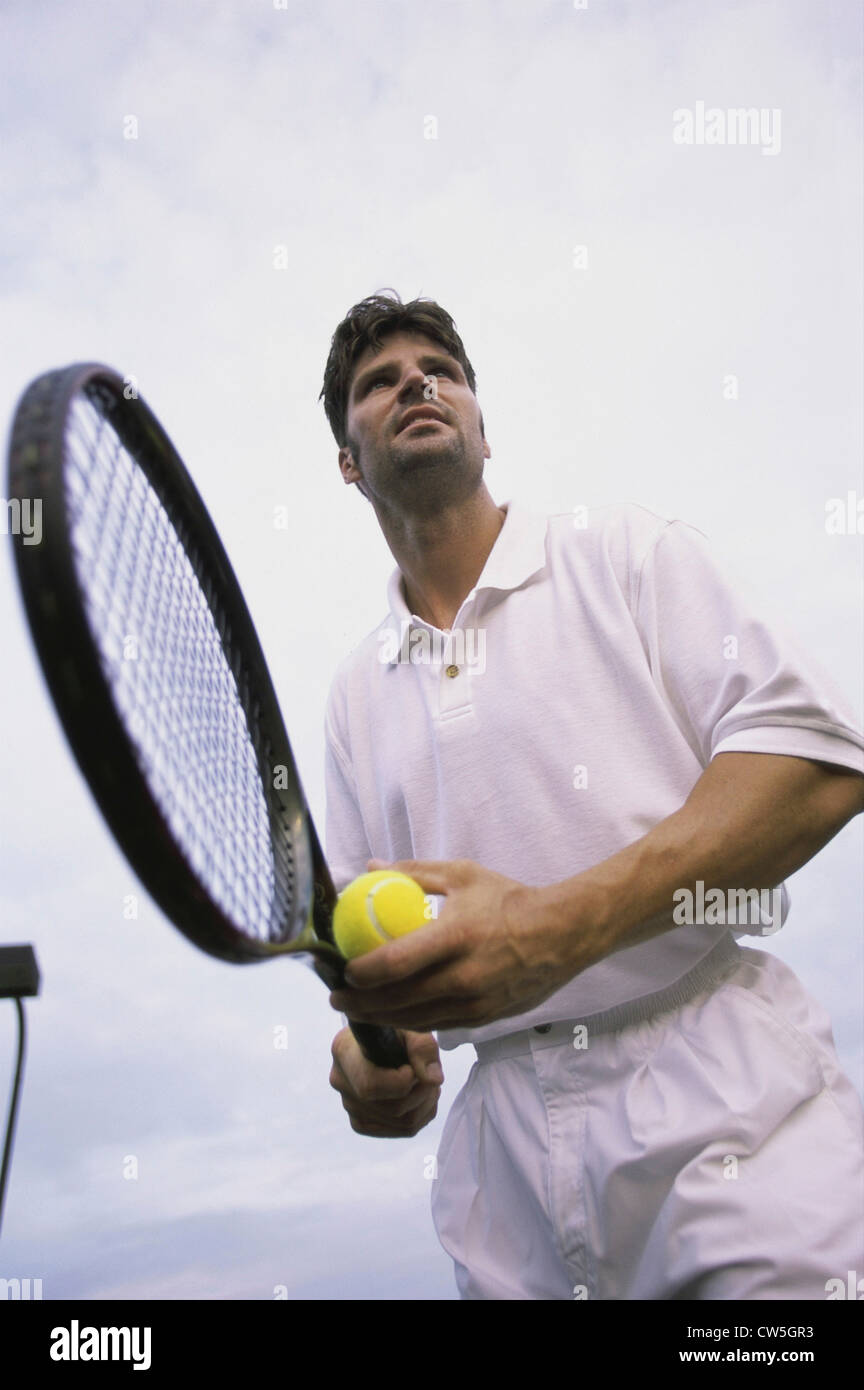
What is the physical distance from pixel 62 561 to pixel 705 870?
1.04m

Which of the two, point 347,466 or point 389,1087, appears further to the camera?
point 347,466

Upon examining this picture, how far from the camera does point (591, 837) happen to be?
195 centimetres

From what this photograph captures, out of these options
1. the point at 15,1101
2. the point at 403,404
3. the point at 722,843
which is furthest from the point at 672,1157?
the point at 403,404

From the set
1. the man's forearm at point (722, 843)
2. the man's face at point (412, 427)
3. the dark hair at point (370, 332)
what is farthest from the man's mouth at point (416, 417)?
the man's forearm at point (722, 843)

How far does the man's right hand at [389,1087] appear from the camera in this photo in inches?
74.9

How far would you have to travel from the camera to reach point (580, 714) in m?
2.04

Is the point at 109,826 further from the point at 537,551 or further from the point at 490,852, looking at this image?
the point at 537,551

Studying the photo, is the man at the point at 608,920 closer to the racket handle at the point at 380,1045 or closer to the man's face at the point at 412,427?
the racket handle at the point at 380,1045

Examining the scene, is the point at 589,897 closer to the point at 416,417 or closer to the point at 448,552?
the point at 448,552

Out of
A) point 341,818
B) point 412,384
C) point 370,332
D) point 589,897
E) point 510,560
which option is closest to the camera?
point 589,897

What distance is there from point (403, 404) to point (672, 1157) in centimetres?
175

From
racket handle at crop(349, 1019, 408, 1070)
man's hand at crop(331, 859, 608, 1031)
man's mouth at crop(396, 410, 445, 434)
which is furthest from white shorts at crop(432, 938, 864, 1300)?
man's mouth at crop(396, 410, 445, 434)
